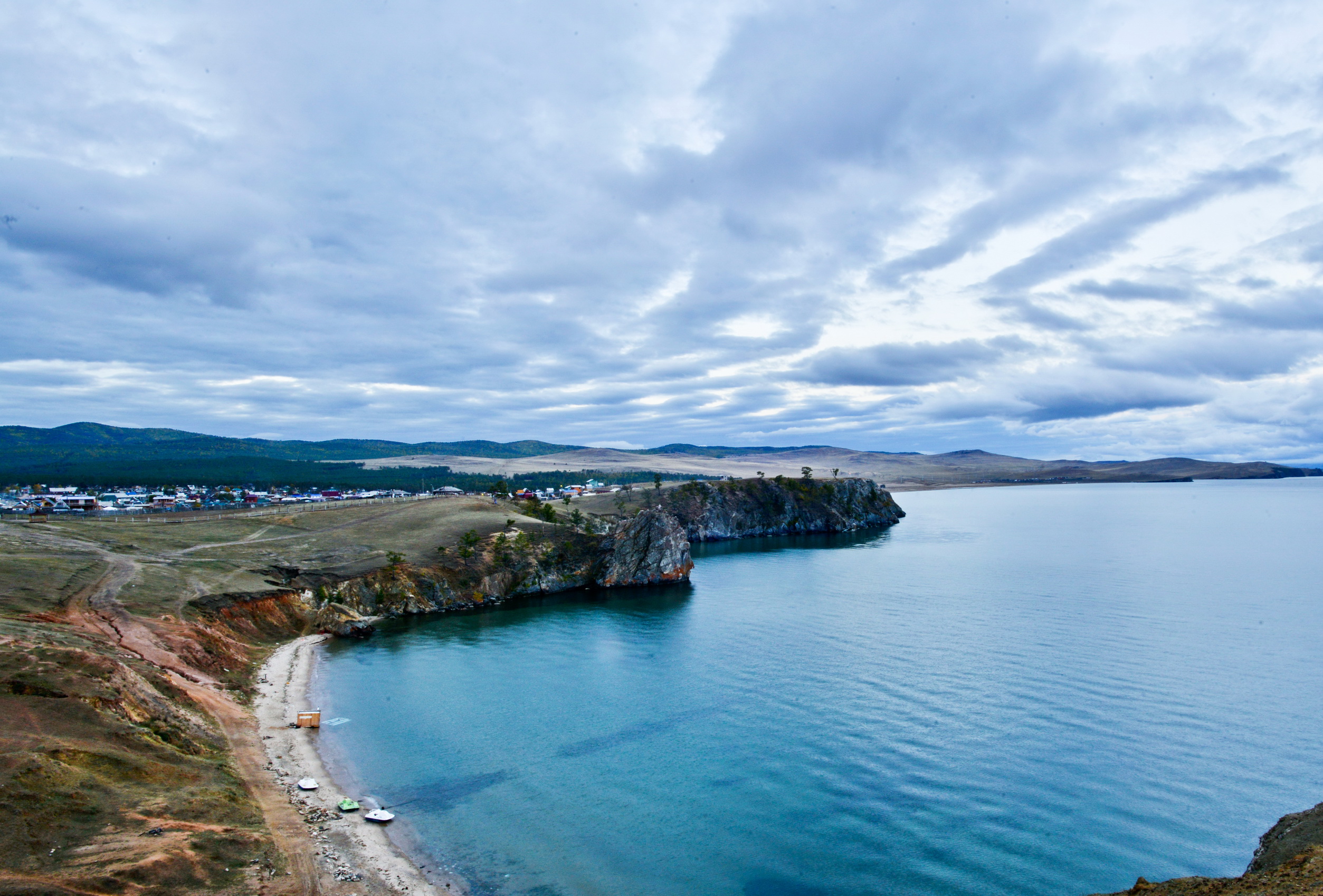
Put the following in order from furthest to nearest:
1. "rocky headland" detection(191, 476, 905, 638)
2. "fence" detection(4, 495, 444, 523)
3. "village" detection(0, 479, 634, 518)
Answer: "village" detection(0, 479, 634, 518) < "fence" detection(4, 495, 444, 523) < "rocky headland" detection(191, 476, 905, 638)

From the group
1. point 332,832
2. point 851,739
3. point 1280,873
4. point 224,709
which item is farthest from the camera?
point 224,709

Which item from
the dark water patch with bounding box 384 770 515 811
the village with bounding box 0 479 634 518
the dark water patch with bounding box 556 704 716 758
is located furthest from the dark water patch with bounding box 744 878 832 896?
the village with bounding box 0 479 634 518

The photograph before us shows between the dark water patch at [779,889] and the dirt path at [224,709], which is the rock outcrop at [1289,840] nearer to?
the dark water patch at [779,889]

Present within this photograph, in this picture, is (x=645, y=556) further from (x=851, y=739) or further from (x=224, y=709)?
(x=224, y=709)

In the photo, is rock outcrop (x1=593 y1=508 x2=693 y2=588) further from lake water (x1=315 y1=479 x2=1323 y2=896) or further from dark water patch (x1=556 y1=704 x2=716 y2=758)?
dark water patch (x1=556 y1=704 x2=716 y2=758)

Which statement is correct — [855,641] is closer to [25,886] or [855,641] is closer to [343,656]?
[343,656]

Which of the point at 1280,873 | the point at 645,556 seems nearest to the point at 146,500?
the point at 645,556
